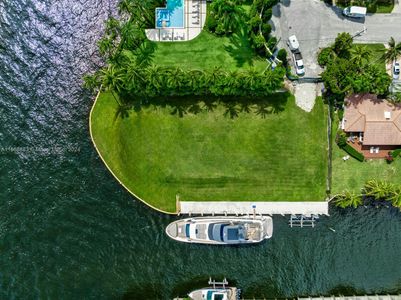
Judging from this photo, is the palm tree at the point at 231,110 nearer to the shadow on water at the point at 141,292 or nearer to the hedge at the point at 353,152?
the hedge at the point at 353,152

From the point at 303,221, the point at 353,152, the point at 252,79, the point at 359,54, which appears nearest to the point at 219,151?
the point at 252,79

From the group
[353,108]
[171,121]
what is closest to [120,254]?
[171,121]

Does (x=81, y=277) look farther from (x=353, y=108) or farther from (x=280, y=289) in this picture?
(x=353, y=108)

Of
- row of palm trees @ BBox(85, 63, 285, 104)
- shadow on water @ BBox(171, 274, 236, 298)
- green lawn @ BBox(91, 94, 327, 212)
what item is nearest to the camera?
row of palm trees @ BBox(85, 63, 285, 104)

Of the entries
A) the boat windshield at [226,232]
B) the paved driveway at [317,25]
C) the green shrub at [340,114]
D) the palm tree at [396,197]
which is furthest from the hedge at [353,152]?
the boat windshield at [226,232]

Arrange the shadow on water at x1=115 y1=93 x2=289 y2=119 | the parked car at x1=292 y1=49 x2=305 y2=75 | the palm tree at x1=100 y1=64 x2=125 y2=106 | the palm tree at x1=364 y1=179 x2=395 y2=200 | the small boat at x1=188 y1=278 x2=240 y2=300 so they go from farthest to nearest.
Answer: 1. the small boat at x1=188 y1=278 x2=240 y2=300
2. the shadow on water at x1=115 y1=93 x2=289 y2=119
3. the parked car at x1=292 y1=49 x2=305 y2=75
4. the palm tree at x1=364 y1=179 x2=395 y2=200
5. the palm tree at x1=100 y1=64 x2=125 y2=106

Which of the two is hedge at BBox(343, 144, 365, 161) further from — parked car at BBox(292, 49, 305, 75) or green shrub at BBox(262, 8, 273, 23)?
green shrub at BBox(262, 8, 273, 23)

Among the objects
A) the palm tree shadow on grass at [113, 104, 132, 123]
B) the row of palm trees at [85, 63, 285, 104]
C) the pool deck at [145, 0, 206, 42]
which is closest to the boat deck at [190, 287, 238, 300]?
the palm tree shadow on grass at [113, 104, 132, 123]
